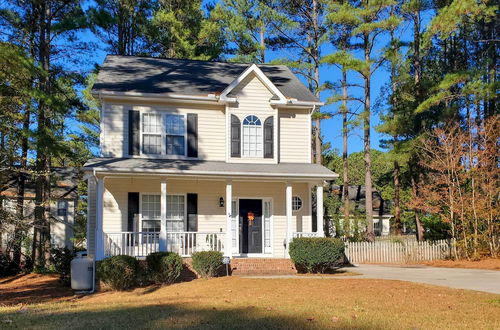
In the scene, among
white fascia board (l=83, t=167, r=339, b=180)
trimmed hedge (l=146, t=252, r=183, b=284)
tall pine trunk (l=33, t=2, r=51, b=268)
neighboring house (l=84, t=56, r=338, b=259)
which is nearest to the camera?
trimmed hedge (l=146, t=252, r=183, b=284)

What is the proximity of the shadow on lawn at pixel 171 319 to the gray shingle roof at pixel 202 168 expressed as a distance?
685 cm

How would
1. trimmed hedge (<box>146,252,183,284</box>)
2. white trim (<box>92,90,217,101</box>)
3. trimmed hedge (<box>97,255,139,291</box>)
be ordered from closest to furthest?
trimmed hedge (<box>97,255,139,291</box>), trimmed hedge (<box>146,252,183,284</box>), white trim (<box>92,90,217,101</box>)

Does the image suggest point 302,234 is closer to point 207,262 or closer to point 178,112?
point 207,262

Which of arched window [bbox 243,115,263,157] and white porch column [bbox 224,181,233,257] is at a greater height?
arched window [bbox 243,115,263,157]

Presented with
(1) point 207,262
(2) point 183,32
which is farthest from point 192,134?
(2) point 183,32

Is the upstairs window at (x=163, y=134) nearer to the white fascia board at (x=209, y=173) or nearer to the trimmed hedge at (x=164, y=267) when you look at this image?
Answer: the white fascia board at (x=209, y=173)

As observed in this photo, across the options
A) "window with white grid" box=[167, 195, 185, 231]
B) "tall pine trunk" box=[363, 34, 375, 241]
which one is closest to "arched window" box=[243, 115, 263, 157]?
"window with white grid" box=[167, 195, 185, 231]

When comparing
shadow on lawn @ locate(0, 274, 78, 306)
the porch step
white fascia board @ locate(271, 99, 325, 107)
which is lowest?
shadow on lawn @ locate(0, 274, 78, 306)

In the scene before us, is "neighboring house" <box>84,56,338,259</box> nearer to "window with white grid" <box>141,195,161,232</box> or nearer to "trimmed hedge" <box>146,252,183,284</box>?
"window with white grid" <box>141,195,161,232</box>

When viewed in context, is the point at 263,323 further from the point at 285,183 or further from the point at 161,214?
the point at 285,183

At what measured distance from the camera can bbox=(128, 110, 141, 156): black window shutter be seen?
17484 mm

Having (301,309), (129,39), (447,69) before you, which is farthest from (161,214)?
(447,69)

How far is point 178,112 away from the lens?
59.1 ft

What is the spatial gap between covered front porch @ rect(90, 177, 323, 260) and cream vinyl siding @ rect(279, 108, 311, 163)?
1023 millimetres
